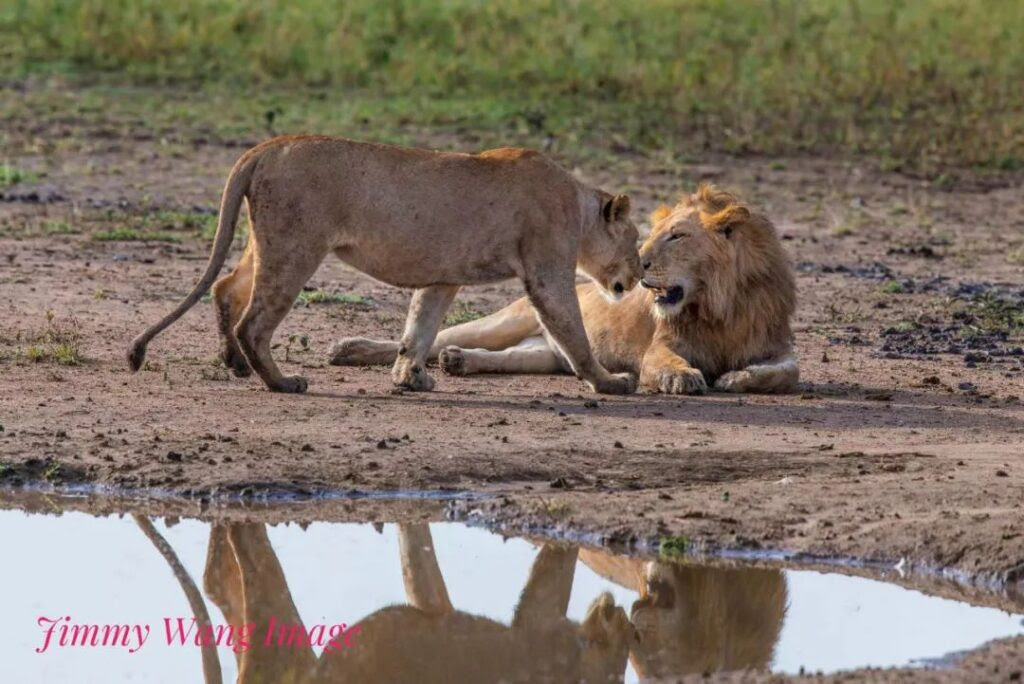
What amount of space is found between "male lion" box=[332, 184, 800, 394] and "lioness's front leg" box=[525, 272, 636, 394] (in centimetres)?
31

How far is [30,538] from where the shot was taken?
20.3 feet

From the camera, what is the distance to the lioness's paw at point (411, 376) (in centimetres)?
813

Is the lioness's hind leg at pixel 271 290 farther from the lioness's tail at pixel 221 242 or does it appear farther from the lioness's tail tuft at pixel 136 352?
the lioness's tail tuft at pixel 136 352

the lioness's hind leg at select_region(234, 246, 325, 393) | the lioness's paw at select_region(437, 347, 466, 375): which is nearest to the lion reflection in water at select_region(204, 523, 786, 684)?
the lioness's hind leg at select_region(234, 246, 325, 393)

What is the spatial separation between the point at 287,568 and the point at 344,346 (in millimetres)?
2922

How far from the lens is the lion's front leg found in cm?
837

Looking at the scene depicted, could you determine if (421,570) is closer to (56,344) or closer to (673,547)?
(673,547)

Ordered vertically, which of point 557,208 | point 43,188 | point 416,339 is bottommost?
point 43,188

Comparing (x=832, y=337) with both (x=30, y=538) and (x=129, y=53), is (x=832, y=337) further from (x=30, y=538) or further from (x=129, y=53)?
(x=129, y=53)

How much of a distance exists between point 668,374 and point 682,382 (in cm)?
7

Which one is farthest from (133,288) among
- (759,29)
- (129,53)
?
(759,29)

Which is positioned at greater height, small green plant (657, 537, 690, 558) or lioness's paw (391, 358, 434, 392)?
small green plant (657, 537, 690, 558)

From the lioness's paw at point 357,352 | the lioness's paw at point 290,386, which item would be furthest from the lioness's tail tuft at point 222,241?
the lioness's paw at point 357,352

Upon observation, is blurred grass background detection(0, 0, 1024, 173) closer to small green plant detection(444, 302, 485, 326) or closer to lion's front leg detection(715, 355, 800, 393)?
small green plant detection(444, 302, 485, 326)
